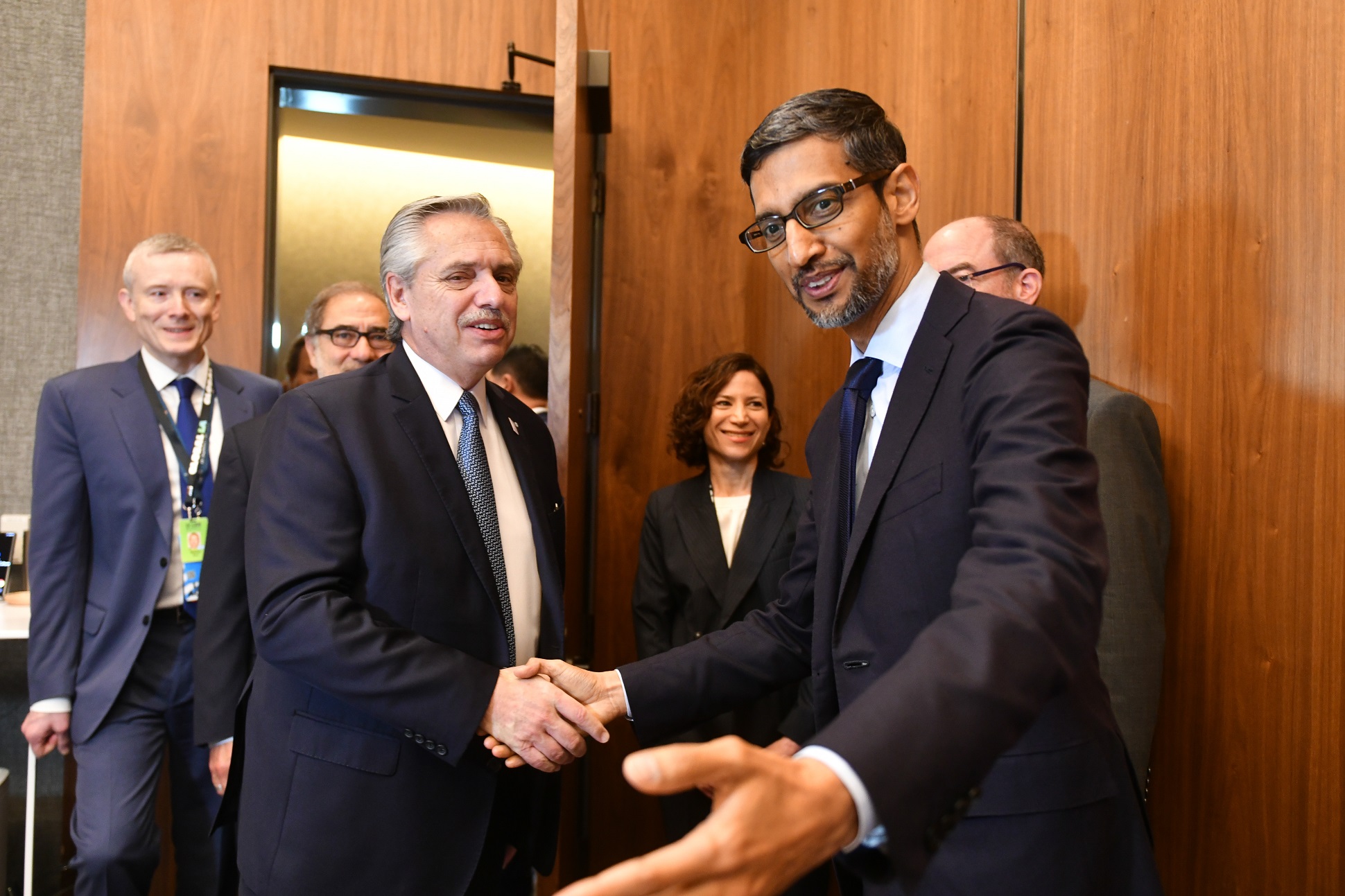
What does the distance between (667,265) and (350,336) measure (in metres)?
1.22

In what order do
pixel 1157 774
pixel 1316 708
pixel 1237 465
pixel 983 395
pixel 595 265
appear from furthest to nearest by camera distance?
pixel 595 265, pixel 1157 774, pixel 1237 465, pixel 1316 708, pixel 983 395

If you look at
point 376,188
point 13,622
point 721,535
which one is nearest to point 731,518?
point 721,535

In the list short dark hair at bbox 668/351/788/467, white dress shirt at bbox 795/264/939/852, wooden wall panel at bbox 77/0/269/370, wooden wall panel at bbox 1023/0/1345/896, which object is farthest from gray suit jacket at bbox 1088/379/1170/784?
wooden wall panel at bbox 77/0/269/370

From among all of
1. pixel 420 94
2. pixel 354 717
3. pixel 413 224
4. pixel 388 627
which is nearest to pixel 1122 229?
pixel 413 224

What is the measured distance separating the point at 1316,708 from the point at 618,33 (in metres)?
3.08

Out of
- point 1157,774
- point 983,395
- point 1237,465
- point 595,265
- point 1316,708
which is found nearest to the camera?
point 983,395

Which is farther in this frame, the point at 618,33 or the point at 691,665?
the point at 618,33

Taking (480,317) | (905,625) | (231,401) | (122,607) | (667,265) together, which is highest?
(667,265)

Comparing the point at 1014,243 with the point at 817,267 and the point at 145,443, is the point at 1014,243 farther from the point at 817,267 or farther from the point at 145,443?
the point at 145,443

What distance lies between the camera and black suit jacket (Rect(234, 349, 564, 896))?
1513mm

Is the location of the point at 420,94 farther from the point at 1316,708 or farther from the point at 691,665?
the point at 1316,708

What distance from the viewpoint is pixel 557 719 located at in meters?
1.55

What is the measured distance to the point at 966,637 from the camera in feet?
2.61

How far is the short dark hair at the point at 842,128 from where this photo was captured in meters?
1.44
